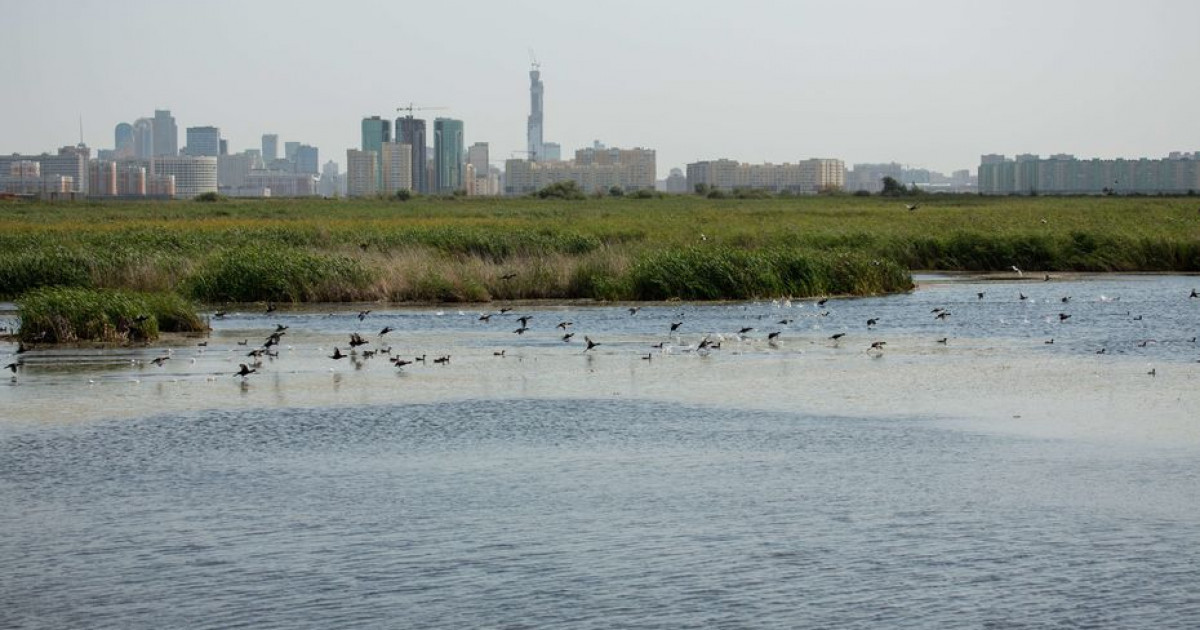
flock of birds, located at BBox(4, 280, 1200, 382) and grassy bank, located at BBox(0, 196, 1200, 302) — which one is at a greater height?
grassy bank, located at BBox(0, 196, 1200, 302)

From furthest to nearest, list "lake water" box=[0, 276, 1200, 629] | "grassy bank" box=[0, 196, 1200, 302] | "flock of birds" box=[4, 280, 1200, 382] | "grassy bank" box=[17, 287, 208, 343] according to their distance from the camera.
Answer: "grassy bank" box=[0, 196, 1200, 302], "grassy bank" box=[17, 287, 208, 343], "flock of birds" box=[4, 280, 1200, 382], "lake water" box=[0, 276, 1200, 629]

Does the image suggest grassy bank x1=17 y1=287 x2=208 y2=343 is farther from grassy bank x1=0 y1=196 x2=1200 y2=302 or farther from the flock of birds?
grassy bank x1=0 y1=196 x2=1200 y2=302

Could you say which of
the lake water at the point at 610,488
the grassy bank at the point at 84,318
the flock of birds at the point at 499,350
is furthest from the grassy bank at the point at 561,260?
the lake water at the point at 610,488

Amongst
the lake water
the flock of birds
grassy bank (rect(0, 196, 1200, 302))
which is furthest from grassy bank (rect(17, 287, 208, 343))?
grassy bank (rect(0, 196, 1200, 302))

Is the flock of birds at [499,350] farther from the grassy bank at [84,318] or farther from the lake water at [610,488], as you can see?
the grassy bank at [84,318]

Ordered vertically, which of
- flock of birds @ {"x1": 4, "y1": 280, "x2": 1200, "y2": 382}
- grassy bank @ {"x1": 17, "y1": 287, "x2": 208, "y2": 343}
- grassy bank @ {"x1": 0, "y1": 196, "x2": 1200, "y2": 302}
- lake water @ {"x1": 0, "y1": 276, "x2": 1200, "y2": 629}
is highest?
grassy bank @ {"x1": 0, "y1": 196, "x2": 1200, "y2": 302}

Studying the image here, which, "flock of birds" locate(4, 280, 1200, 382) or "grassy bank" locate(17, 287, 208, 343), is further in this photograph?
"grassy bank" locate(17, 287, 208, 343)

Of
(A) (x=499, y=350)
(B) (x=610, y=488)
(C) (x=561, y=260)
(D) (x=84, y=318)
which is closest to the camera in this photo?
(B) (x=610, y=488)

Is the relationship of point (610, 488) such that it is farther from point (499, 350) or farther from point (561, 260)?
point (561, 260)

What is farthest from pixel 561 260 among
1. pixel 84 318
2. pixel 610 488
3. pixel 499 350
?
pixel 610 488

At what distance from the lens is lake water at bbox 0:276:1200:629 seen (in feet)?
38.8

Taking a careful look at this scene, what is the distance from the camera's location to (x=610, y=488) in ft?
51.6

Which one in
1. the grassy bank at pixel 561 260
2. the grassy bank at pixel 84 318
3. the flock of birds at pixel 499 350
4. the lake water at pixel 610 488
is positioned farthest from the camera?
the grassy bank at pixel 561 260

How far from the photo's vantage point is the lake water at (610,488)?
11.8m
